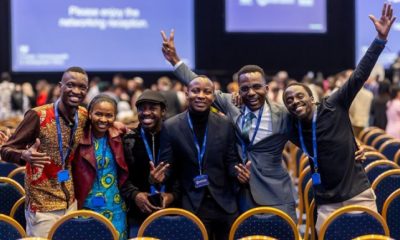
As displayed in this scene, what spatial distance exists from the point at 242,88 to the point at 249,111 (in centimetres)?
17

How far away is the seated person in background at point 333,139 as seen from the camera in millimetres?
5594

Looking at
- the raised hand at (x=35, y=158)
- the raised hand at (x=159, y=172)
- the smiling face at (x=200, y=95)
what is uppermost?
the smiling face at (x=200, y=95)

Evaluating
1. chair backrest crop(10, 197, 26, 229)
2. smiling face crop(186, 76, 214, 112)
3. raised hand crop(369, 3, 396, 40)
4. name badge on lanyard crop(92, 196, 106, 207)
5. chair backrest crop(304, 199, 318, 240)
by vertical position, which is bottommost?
chair backrest crop(304, 199, 318, 240)

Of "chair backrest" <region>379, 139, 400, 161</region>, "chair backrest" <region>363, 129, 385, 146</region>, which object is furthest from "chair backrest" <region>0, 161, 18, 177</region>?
"chair backrest" <region>363, 129, 385, 146</region>

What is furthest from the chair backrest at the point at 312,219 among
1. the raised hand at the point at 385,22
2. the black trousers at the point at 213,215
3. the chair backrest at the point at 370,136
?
the chair backrest at the point at 370,136

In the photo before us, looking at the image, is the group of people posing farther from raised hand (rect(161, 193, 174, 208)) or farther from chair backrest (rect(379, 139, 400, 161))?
chair backrest (rect(379, 139, 400, 161))

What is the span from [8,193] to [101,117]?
4.25 ft

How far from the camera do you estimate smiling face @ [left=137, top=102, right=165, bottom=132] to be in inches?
223

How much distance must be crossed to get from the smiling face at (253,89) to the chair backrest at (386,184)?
4.60 feet

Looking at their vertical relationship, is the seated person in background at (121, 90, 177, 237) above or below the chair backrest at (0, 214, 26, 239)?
above

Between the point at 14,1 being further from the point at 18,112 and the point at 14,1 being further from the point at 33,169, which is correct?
the point at 33,169

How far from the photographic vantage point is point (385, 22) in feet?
18.2

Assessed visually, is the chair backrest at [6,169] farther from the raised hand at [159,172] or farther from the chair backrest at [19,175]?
the raised hand at [159,172]

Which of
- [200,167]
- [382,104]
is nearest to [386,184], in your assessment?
[200,167]
